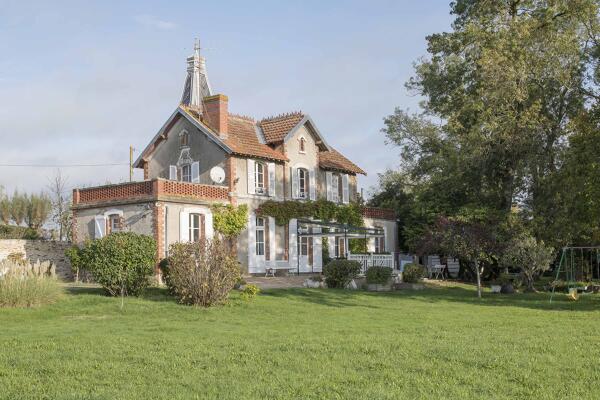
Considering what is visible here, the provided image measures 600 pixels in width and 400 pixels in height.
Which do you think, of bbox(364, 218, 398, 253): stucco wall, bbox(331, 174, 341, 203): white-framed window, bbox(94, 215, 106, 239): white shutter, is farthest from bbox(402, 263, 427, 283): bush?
bbox(94, 215, 106, 239): white shutter

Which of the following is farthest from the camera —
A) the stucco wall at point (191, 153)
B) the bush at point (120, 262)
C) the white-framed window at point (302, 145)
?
the white-framed window at point (302, 145)

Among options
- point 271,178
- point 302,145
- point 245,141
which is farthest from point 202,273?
point 302,145

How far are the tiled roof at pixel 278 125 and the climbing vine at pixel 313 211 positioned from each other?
3323 mm

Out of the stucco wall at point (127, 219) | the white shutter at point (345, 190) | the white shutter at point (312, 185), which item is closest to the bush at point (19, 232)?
the stucco wall at point (127, 219)

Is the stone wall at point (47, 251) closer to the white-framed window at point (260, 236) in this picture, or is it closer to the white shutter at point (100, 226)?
the white shutter at point (100, 226)

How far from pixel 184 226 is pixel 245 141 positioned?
634 cm

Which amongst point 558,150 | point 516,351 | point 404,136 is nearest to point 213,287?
point 516,351

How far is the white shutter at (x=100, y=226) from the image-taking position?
91.6ft

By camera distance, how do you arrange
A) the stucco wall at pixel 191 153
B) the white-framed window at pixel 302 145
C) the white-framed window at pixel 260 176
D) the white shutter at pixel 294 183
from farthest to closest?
the white-framed window at pixel 302 145, the white shutter at pixel 294 183, the white-framed window at pixel 260 176, the stucco wall at pixel 191 153

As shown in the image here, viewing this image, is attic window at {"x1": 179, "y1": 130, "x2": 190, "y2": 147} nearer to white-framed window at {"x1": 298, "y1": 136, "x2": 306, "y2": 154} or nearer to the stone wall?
white-framed window at {"x1": 298, "y1": 136, "x2": 306, "y2": 154}

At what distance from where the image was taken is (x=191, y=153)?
31266mm

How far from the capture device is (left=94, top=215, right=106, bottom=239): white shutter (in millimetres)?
27906

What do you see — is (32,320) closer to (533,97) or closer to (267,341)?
(267,341)

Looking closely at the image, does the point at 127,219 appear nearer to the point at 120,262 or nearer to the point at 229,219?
the point at 229,219
